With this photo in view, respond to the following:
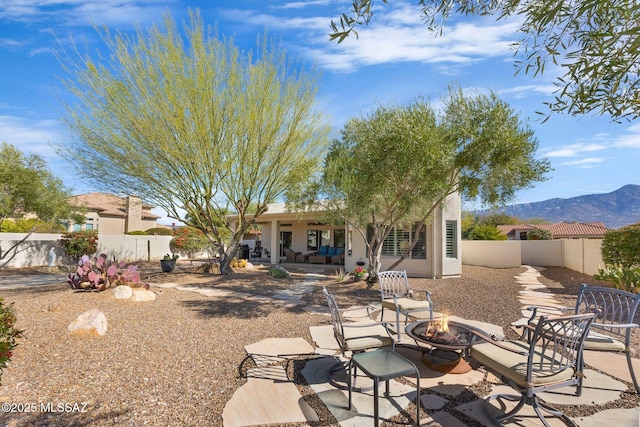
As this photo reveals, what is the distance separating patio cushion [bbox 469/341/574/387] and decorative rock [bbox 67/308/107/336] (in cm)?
522

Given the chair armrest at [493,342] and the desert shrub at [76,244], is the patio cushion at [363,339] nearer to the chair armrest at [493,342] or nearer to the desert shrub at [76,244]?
the chair armrest at [493,342]

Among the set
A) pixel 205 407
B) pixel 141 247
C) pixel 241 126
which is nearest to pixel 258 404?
pixel 205 407

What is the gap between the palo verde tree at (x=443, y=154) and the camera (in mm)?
6906

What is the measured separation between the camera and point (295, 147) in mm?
10297

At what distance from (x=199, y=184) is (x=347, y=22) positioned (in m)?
9.22

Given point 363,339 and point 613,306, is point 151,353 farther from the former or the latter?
point 613,306

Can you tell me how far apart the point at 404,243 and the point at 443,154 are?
676 cm

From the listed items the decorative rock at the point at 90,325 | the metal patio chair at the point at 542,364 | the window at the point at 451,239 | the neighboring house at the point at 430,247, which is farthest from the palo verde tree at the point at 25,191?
the window at the point at 451,239

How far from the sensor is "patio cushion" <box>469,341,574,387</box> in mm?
2646

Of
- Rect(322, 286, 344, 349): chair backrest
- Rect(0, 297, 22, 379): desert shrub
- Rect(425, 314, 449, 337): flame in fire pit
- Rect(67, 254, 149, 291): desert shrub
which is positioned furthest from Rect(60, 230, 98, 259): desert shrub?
Rect(425, 314, 449, 337): flame in fire pit

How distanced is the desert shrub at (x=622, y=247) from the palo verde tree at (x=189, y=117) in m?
10.6

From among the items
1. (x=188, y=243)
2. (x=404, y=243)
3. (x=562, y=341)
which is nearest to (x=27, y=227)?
(x=188, y=243)

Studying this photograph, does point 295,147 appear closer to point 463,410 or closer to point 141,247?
point 463,410

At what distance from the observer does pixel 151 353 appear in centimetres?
420
